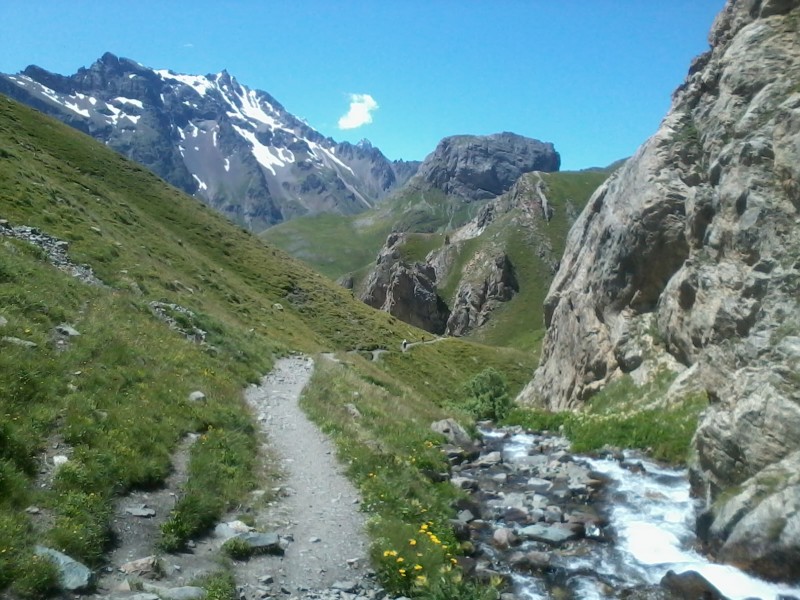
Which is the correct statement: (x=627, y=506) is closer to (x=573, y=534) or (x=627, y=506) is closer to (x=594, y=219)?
(x=573, y=534)

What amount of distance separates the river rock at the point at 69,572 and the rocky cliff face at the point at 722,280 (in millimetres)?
13984

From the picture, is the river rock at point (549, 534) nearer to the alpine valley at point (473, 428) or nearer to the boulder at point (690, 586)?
the alpine valley at point (473, 428)

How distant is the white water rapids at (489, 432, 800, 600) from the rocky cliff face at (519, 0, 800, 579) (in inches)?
23.4

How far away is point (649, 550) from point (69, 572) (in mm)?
14189

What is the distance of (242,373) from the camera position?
99.4 feet

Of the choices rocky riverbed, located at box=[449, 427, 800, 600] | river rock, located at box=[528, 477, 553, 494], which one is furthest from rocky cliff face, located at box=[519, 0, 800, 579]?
river rock, located at box=[528, 477, 553, 494]

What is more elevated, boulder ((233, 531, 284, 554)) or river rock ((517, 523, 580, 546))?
river rock ((517, 523, 580, 546))

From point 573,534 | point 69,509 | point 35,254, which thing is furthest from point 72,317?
point 573,534

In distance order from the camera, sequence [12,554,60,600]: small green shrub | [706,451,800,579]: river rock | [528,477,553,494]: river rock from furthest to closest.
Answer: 1. [528,477,553,494]: river rock
2. [706,451,800,579]: river rock
3. [12,554,60,600]: small green shrub

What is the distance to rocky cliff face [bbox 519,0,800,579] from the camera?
15.4m

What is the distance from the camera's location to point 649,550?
16.3 meters

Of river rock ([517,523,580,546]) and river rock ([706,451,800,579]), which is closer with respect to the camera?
river rock ([706,451,800,579])

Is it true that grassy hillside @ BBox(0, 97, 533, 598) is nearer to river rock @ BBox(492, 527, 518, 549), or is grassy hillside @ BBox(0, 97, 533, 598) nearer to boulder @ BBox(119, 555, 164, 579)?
boulder @ BBox(119, 555, 164, 579)

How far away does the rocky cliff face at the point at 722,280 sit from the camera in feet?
50.6
